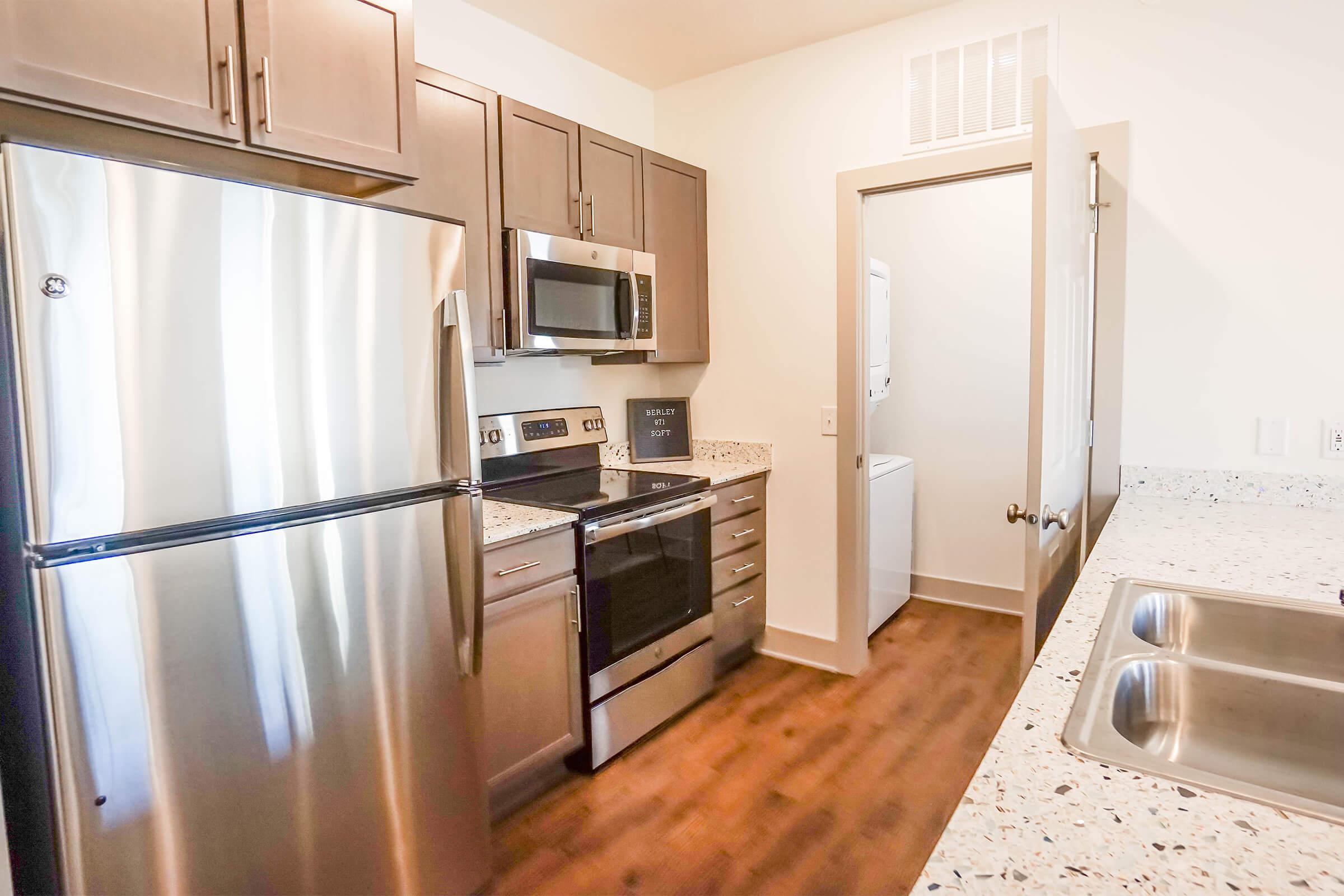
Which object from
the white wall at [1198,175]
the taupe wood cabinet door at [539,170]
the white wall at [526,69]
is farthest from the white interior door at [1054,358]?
the white wall at [526,69]

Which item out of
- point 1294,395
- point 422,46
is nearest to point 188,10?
point 422,46

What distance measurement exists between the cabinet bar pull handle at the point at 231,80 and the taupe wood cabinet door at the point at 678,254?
1601mm

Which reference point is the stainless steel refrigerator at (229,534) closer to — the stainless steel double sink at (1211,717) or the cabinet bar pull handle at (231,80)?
the cabinet bar pull handle at (231,80)

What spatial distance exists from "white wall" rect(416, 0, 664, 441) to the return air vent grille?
1229mm

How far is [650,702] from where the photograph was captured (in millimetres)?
2527

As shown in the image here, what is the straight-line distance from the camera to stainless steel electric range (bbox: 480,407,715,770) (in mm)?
2297

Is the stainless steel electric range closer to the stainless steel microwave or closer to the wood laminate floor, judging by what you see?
the wood laminate floor

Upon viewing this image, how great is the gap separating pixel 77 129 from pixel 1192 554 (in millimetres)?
2420

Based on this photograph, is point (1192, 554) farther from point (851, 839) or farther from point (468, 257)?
point (468, 257)

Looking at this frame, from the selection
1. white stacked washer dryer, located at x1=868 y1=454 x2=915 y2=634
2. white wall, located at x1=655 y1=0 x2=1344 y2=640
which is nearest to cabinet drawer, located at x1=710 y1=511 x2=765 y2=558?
white stacked washer dryer, located at x1=868 y1=454 x2=915 y2=634

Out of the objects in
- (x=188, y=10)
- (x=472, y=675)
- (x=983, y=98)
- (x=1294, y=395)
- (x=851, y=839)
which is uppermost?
(x=983, y=98)

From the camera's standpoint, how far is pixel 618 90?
325cm

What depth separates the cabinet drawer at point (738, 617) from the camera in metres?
2.95

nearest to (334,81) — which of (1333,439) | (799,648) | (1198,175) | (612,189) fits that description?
(612,189)
